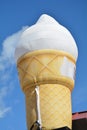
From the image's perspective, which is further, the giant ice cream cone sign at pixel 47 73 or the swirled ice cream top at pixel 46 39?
the swirled ice cream top at pixel 46 39

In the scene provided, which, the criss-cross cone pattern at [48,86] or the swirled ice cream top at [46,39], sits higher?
the swirled ice cream top at [46,39]

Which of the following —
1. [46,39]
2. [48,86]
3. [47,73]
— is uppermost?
[46,39]

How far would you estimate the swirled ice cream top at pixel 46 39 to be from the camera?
17562 mm

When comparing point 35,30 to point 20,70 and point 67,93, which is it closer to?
point 20,70

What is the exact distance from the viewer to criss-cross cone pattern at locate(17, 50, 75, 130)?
54.4 ft

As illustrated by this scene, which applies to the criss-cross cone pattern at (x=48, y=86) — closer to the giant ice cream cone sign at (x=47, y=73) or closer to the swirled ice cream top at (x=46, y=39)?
the giant ice cream cone sign at (x=47, y=73)

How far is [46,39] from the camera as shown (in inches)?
691

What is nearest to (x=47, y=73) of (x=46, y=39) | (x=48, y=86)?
(x=48, y=86)

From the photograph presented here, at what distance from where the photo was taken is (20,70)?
18.0 metres

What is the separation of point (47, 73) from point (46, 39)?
151 cm

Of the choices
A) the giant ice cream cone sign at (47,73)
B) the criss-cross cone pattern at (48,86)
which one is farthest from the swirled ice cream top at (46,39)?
the criss-cross cone pattern at (48,86)

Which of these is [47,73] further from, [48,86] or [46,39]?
[46,39]

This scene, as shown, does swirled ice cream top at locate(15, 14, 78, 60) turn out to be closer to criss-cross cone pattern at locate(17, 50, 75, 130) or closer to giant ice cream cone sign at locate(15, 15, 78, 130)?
giant ice cream cone sign at locate(15, 15, 78, 130)

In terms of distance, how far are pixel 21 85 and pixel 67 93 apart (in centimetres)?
206
